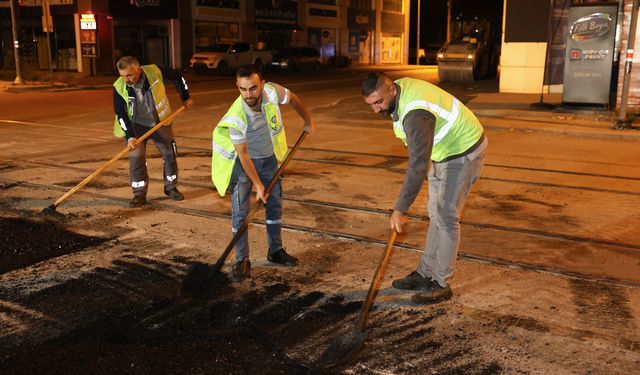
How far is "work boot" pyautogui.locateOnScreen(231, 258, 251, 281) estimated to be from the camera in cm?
514

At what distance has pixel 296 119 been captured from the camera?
47.9ft

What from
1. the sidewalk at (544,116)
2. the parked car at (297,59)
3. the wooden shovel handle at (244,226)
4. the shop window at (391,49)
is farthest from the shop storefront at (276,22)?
the wooden shovel handle at (244,226)

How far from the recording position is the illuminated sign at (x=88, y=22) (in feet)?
98.4

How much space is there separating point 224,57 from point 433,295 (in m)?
29.2

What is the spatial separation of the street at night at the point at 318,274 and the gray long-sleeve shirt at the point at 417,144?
982mm

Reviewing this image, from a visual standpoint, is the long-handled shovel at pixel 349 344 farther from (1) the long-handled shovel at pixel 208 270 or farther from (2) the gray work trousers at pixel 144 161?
(2) the gray work trousers at pixel 144 161

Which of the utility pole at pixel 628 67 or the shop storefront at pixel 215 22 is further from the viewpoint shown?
the shop storefront at pixel 215 22

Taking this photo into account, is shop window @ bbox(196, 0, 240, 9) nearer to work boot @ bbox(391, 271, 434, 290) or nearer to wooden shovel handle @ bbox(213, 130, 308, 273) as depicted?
wooden shovel handle @ bbox(213, 130, 308, 273)

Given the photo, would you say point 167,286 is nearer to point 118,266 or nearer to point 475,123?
point 118,266

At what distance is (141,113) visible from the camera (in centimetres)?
735

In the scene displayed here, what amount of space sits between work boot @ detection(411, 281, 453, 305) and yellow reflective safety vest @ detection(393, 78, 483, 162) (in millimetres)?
938

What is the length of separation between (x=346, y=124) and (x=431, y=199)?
31.6 ft

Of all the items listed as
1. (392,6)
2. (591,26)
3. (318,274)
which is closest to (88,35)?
(591,26)

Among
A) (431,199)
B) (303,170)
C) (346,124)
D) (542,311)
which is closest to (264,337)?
(431,199)
